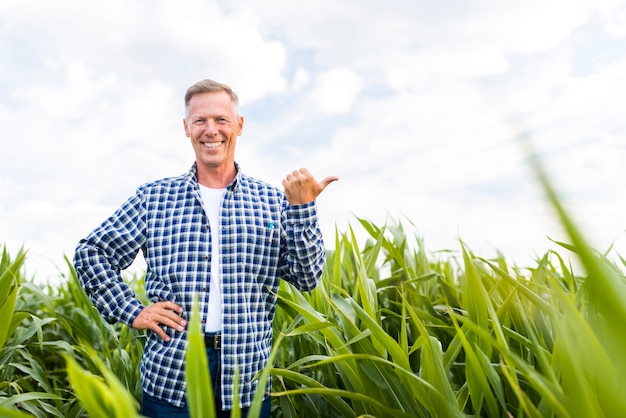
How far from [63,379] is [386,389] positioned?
2.12 m

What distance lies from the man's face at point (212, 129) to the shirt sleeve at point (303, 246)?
0.32 metres

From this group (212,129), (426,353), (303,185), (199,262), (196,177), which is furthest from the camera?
(196,177)

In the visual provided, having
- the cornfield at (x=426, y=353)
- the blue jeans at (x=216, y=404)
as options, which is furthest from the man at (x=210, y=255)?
the cornfield at (x=426, y=353)

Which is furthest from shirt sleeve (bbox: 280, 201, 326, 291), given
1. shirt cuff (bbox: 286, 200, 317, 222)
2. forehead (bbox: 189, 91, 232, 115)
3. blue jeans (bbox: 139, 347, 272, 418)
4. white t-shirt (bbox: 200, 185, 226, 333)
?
forehead (bbox: 189, 91, 232, 115)

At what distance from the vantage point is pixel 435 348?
47.5 inches

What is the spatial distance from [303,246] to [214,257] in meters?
0.29

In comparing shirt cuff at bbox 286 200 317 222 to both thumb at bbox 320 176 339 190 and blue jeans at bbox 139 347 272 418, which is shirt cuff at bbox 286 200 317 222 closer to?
thumb at bbox 320 176 339 190

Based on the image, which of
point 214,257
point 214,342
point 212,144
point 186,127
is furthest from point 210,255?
point 186,127

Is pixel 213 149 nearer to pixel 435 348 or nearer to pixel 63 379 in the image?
pixel 435 348

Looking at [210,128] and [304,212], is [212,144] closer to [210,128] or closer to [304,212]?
[210,128]

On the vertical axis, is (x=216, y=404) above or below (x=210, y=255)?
below

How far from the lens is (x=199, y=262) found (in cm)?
181

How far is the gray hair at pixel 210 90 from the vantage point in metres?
1.98

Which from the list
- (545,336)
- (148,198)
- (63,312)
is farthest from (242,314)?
(63,312)
